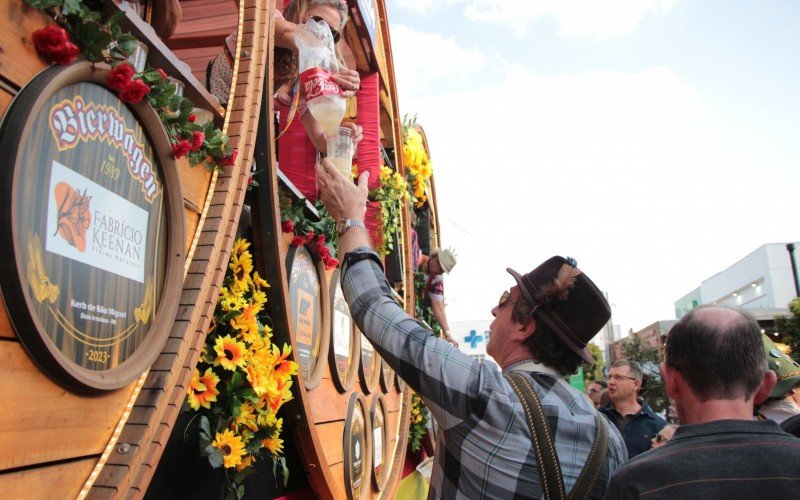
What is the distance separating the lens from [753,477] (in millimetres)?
1189

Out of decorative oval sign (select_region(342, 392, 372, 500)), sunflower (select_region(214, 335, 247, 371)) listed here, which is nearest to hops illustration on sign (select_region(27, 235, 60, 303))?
sunflower (select_region(214, 335, 247, 371))

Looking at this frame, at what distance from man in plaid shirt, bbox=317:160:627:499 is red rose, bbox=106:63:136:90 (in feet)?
1.69

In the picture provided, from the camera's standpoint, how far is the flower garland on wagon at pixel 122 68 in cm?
123

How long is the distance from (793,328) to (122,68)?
2183 centimetres

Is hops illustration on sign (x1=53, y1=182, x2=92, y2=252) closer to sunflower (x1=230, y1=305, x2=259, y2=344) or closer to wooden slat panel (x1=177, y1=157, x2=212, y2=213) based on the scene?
wooden slat panel (x1=177, y1=157, x2=212, y2=213)

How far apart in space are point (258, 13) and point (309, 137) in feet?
3.11

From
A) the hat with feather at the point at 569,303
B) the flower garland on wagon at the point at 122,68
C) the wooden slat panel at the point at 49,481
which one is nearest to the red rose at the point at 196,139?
the flower garland on wagon at the point at 122,68

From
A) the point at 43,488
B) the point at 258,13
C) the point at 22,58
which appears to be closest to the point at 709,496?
the point at 43,488

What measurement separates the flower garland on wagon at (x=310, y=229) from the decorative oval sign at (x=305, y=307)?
47mm

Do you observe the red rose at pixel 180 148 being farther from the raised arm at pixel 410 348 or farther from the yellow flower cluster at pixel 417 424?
the yellow flower cluster at pixel 417 424

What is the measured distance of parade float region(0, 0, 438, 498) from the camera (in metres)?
1.15

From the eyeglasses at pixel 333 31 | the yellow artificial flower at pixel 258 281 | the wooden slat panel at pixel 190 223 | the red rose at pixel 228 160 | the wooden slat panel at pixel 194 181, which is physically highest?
the eyeglasses at pixel 333 31

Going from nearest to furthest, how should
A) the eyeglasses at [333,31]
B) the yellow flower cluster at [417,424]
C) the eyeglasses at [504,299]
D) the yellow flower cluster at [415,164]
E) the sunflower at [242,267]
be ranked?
the eyeglasses at [504,299] < the sunflower at [242,267] < the eyeglasses at [333,31] < the yellow flower cluster at [417,424] < the yellow flower cluster at [415,164]

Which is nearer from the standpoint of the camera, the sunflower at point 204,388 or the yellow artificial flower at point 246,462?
the sunflower at point 204,388
